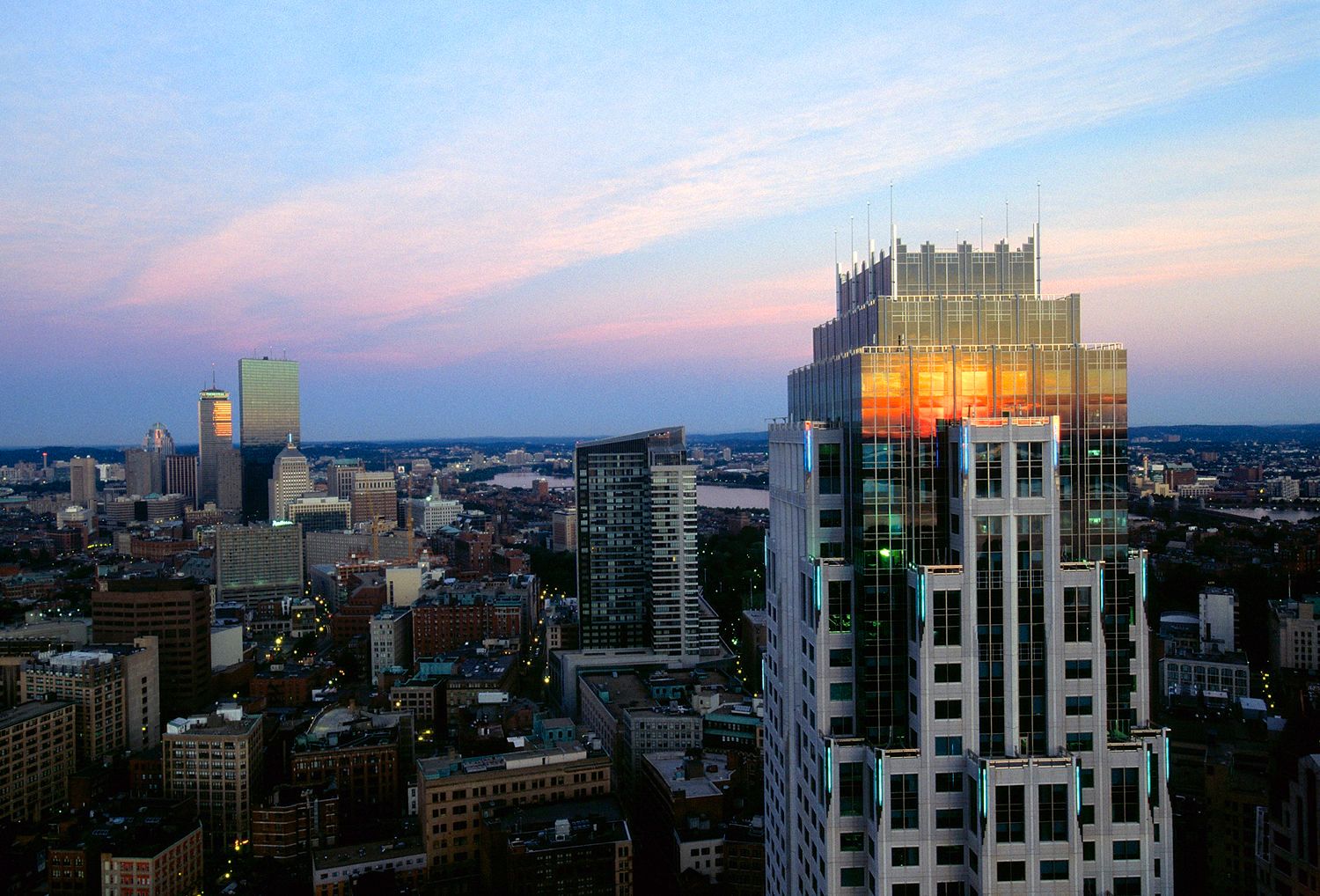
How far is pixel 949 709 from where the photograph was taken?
16.6 m

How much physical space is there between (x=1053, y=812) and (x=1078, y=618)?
3.31m

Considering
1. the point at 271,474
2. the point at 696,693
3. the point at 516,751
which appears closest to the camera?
the point at 516,751

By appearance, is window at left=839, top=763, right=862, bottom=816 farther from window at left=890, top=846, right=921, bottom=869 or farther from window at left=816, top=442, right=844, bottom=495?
window at left=816, top=442, right=844, bottom=495

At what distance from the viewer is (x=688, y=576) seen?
71438mm

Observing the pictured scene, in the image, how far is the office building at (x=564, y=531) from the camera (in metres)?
138

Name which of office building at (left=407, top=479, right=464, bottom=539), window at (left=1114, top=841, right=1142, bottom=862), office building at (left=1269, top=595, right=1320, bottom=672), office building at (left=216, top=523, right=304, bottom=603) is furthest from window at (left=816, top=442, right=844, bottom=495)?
office building at (left=407, top=479, right=464, bottom=539)

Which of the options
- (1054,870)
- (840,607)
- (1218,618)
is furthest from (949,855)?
(1218,618)

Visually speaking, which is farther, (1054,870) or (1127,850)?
(1127,850)

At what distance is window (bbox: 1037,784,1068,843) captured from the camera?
53.5 ft

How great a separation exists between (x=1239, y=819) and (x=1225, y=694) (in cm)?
2091

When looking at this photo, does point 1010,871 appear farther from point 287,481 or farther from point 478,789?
point 287,481

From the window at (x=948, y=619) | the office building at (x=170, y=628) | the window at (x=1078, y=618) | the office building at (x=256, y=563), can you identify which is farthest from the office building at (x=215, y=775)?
the office building at (x=256, y=563)

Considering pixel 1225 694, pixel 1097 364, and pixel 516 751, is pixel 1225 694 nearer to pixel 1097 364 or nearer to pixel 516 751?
pixel 516 751

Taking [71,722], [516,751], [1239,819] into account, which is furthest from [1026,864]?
[71,722]
